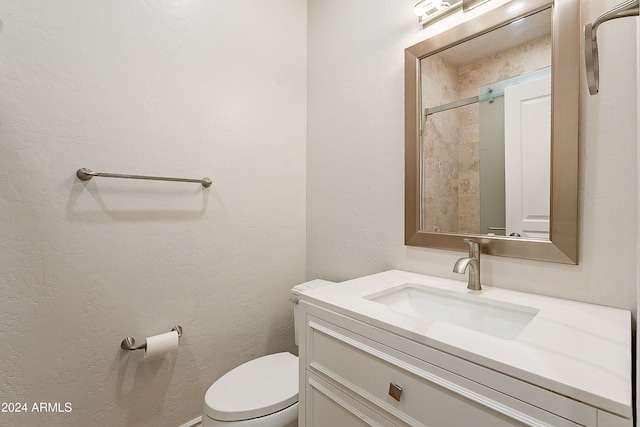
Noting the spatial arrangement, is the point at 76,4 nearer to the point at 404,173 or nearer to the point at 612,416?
the point at 404,173

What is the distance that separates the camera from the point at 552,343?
625mm

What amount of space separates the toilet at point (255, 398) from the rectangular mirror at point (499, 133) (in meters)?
0.77

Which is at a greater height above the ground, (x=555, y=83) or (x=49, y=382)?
(x=555, y=83)

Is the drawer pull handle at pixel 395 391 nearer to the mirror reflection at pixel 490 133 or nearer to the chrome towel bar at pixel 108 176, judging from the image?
the mirror reflection at pixel 490 133

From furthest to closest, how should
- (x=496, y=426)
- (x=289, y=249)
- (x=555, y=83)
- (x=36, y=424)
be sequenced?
(x=289, y=249)
(x=36, y=424)
(x=555, y=83)
(x=496, y=426)

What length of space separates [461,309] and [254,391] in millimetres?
857

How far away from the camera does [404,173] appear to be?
1.33 metres

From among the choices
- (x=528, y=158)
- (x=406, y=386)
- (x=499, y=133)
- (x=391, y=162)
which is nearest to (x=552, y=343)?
(x=406, y=386)

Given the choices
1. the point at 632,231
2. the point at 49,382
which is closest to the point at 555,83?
the point at 632,231

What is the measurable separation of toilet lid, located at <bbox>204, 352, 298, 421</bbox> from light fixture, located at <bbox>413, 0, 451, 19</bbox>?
1.65 m

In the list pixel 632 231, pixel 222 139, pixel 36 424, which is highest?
pixel 222 139

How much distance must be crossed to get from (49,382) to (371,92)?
5.88ft

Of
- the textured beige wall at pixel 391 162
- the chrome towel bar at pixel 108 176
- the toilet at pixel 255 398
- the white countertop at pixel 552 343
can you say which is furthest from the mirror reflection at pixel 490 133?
the chrome towel bar at pixel 108 176

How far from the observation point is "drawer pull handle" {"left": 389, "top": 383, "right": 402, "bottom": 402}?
71 centimetres
